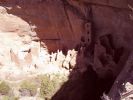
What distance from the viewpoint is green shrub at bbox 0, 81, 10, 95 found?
966cm

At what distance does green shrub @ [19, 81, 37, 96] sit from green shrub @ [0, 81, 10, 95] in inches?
13.0

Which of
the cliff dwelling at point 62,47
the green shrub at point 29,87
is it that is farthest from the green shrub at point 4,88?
the green shrub at point 29,87

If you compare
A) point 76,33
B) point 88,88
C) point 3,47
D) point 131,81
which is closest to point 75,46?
point 76,33

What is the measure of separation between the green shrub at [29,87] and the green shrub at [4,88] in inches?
13.0

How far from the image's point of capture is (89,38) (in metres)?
10.3

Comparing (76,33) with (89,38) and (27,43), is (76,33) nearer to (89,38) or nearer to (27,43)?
(89,38)

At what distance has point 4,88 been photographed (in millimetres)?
9688

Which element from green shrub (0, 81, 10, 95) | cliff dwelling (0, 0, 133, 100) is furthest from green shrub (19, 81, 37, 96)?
green shrub (0, 81, 10, 95)

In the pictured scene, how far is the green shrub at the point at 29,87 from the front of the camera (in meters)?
9.87

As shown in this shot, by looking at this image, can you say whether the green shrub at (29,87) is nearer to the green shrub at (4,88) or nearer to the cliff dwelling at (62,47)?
the cliff dwelling at (62,47)

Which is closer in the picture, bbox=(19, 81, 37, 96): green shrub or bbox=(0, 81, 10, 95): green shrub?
Answer: bbox=(0, 81, 10, 95): green shrub

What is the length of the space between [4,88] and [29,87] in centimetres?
62

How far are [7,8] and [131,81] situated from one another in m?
3.51

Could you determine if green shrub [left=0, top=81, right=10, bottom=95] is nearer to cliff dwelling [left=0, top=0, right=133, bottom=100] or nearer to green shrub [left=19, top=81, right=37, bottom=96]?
cliff dwelling [left=0, top=0, right=133, bottom=100]
